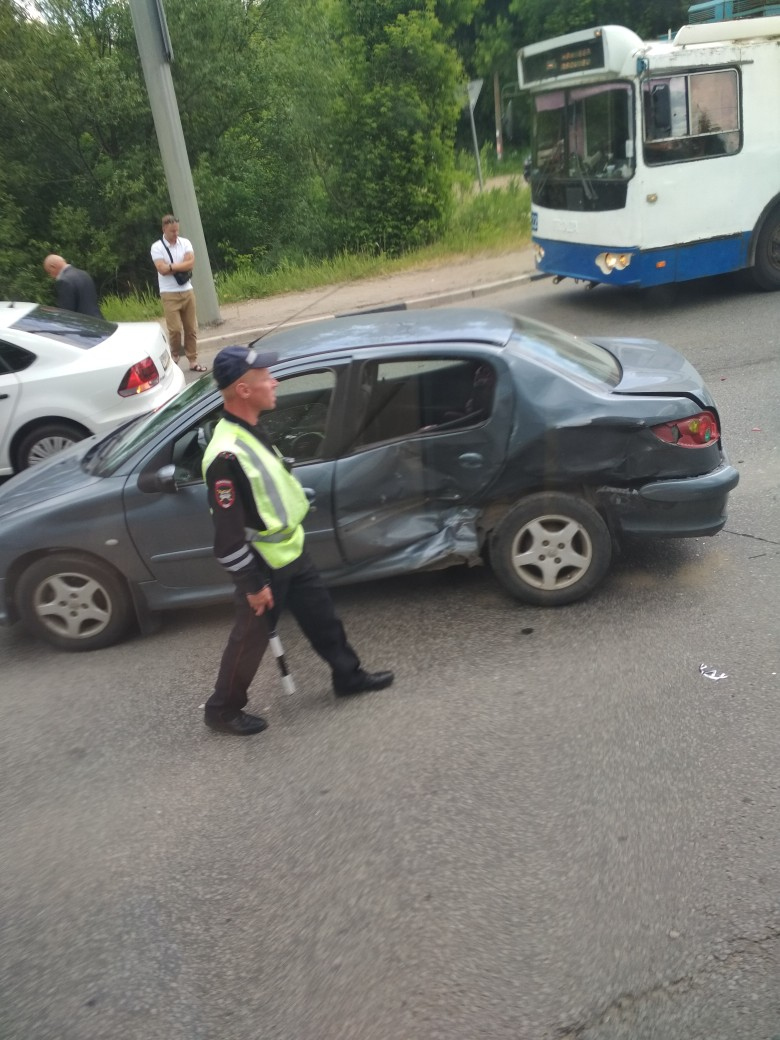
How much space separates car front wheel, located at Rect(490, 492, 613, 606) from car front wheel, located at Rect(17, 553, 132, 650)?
197 centimetres

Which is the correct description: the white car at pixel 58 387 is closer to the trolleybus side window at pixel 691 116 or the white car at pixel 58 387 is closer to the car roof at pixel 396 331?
the car roof at pixel 396 331

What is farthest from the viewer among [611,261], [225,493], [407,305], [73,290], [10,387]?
[407,305]

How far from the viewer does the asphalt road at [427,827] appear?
2662mm

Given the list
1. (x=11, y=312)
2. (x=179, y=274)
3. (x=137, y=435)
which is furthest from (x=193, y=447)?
(x=179, y=274)

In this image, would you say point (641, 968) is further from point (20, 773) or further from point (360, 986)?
point (20, 773)

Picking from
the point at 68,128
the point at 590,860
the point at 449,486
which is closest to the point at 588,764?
the point at 590,860

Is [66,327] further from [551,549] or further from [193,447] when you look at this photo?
[551,549]

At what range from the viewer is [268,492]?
3.66 meters

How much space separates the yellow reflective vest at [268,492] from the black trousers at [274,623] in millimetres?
103

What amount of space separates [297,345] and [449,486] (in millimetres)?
1086

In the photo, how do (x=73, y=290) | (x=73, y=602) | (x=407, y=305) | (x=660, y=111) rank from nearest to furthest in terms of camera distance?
1. (x=73, y=602)
2. (x=660, y=111)
3. (x=73, y=290)
4. (x=407, y=305)

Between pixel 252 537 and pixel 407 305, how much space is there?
32.6ft

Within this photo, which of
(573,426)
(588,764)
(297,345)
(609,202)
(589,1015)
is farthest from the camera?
(609,202)

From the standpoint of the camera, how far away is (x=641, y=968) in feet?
8.70
